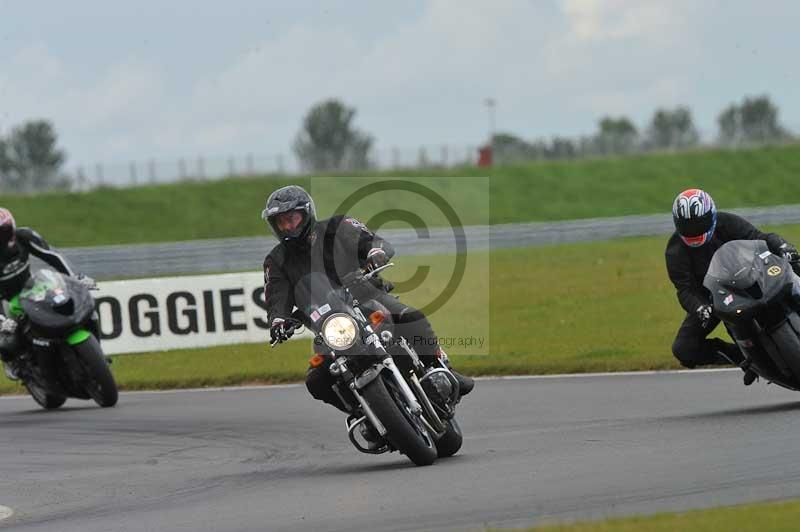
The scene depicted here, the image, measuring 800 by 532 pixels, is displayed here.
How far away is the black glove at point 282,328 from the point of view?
29.0 feet

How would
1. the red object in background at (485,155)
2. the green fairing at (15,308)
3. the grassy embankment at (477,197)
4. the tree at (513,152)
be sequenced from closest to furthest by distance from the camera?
the green fairing at (15,308) < the grassy embankment at (477,197) < the red object in background at (485,155) < the tree at (513,152)

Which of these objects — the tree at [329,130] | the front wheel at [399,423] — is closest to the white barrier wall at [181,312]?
the front wheel at [399,423]

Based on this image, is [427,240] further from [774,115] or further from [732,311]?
[774,115]

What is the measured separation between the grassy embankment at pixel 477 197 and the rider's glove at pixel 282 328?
107 ft

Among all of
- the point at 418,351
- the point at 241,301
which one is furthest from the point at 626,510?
the point at 241,301

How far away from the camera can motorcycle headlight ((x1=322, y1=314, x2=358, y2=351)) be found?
27.8ft

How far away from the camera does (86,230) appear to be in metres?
45.3

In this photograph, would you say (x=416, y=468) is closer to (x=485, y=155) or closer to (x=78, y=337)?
(x=78, y=337)

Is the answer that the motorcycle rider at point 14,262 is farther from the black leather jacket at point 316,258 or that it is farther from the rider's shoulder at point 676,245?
the rider's shoulder at point 676,245

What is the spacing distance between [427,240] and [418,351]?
20.6m

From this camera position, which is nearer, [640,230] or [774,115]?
[640,230]

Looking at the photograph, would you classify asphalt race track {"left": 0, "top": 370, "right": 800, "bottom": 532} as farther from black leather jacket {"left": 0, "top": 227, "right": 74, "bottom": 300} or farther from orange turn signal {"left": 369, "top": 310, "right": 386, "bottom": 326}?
black leather jacket {"left": 0, "top": 227, "right": 74, "bottom": 300}

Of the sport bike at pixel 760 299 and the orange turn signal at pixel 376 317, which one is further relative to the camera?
the sport bike at pixel 760 299

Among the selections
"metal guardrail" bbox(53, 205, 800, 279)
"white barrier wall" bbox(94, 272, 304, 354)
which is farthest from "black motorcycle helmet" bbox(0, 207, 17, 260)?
"metal guardrail" bbox(53, 205, 800, 279)
